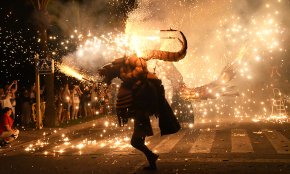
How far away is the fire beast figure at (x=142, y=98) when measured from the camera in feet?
23.8

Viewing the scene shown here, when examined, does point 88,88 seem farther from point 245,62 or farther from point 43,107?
point 245,62

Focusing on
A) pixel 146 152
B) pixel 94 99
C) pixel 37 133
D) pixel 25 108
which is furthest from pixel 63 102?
pixel 146 152

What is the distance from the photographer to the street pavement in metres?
7.53

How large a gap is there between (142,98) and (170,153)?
242cm

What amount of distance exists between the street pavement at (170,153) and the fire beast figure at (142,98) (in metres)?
0.64

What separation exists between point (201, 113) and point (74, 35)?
29.3ft

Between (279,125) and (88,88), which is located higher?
(88,88)

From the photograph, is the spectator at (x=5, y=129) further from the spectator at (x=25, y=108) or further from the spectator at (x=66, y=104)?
the spectator at (x=66, y=104)

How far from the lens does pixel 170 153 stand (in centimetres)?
924

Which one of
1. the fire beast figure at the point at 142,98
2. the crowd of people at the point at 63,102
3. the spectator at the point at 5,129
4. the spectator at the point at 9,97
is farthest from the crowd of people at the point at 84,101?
the fire beast figure at the point at 142,98

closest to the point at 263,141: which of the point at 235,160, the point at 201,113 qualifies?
the point at 235,160

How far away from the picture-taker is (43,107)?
18.6 meters

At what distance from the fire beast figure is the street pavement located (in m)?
0.64

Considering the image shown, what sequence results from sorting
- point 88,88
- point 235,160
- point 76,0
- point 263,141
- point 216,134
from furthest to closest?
point 76,0 < point 88,88 < point 216,134 < point 263,141 < point 235,160
